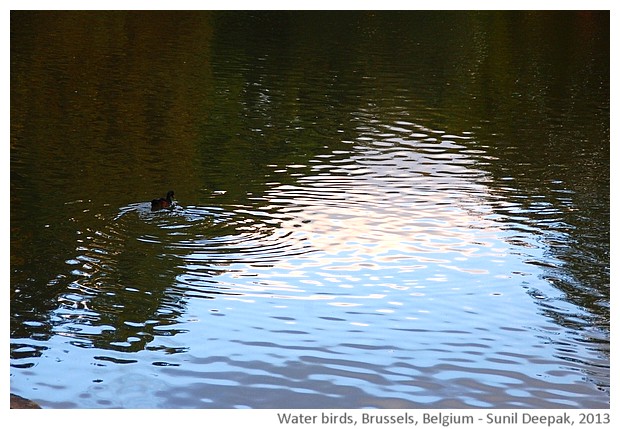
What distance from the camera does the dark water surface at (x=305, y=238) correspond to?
485 inches

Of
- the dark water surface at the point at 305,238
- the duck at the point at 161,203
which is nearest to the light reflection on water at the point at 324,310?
the dark water surface at the point at 305,238

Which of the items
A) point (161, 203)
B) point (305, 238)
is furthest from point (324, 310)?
point (161, 203)

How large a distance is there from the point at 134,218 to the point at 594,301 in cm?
845

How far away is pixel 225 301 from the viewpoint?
14.6 meters

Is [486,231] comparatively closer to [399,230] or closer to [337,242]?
[399,230]

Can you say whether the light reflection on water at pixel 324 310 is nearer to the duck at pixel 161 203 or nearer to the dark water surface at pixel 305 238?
the dark water surface at pixel 305 238

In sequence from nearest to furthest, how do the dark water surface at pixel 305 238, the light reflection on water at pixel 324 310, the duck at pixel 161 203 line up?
the light reflection on water at pixel 324 310
the dark water surface at pixel 305 238
the duck at pixel 161 203

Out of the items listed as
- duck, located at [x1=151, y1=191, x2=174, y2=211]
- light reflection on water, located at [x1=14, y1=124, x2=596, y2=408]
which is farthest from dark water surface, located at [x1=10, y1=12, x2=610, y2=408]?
duck, located at [x1=151, y1=191, x2=174, y2=211]

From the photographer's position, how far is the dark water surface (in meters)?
12.3

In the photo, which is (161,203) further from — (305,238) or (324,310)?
(324,310)

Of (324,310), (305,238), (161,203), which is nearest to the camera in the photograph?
(324,310)

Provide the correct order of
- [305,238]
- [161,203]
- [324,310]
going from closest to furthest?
[324,310], [305,238], [161,203]

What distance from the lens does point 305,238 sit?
17656 millimetres
